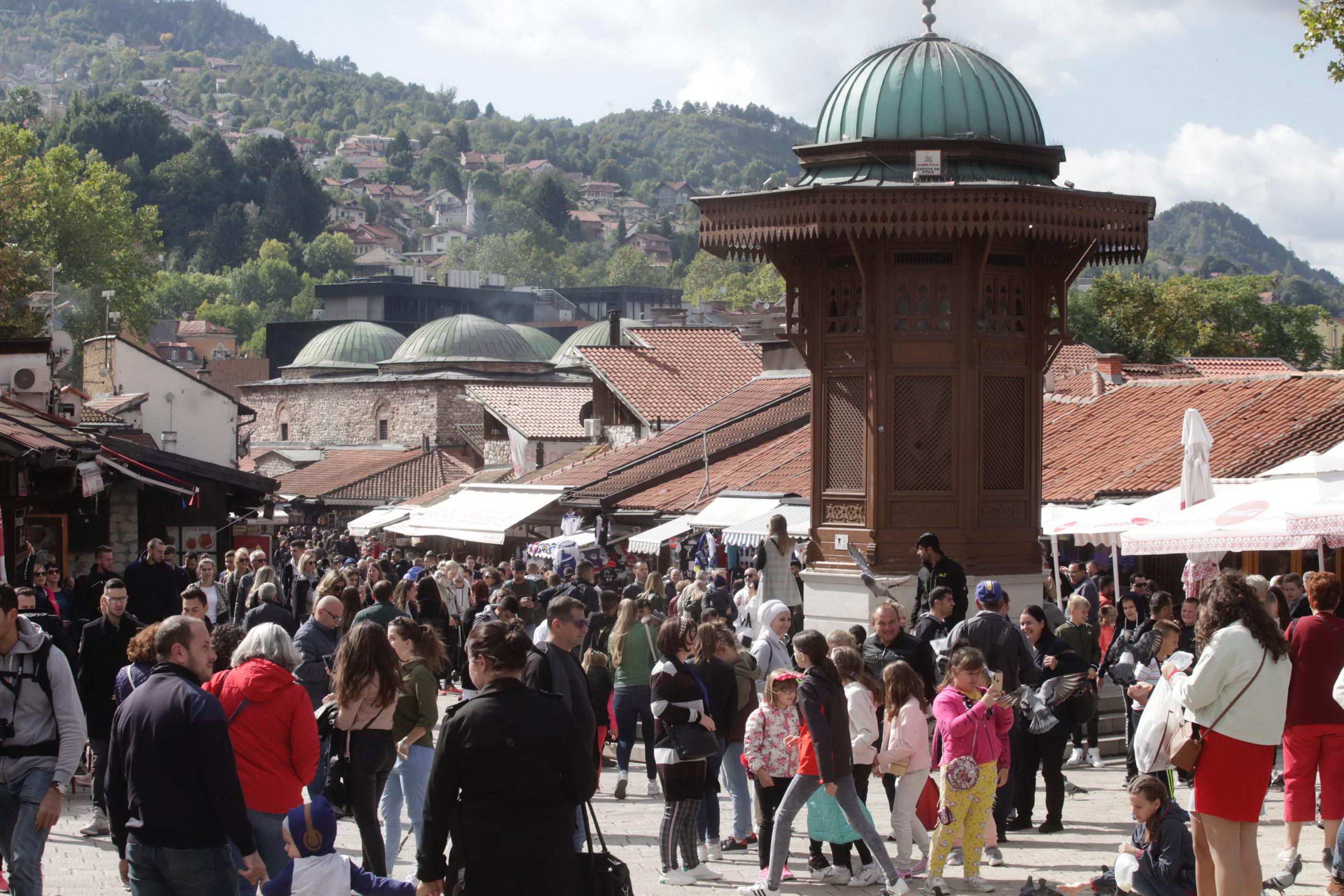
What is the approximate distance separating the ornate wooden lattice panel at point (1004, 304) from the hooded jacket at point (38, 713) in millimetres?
9371

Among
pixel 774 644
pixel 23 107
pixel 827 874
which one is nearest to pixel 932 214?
pixel 774 644

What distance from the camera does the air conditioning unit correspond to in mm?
20266

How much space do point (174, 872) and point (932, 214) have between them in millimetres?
9645

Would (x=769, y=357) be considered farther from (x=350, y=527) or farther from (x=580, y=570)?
(x=580, y=570)

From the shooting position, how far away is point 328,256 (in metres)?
176

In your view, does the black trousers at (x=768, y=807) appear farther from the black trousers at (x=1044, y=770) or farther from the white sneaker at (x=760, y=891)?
the black trousers at (x=1044, y=770)

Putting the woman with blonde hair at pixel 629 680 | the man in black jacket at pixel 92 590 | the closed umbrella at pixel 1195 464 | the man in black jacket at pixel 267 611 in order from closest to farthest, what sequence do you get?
the woman with blonde hair at pixel 629 680
the man in black jacket at pixel 267 611
the man in black jacket at pixel 92 590
the closed umbrella at pixel 1195 464

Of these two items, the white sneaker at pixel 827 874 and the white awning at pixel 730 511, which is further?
the white awning at pixel 730 511

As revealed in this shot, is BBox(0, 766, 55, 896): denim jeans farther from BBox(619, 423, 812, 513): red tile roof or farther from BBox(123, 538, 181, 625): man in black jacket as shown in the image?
BBox(619, 423, 812, 513): red tile roof

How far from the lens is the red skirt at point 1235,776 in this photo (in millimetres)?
7055

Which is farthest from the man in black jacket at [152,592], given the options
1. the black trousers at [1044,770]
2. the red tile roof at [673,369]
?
the red tile roof at [673,369]

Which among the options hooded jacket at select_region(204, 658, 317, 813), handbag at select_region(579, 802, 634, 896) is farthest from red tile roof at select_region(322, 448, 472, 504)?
handbag at select_region(579, 802, 634, 896)

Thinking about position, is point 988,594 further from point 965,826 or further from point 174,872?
point 174,872

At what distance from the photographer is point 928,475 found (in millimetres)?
14328
